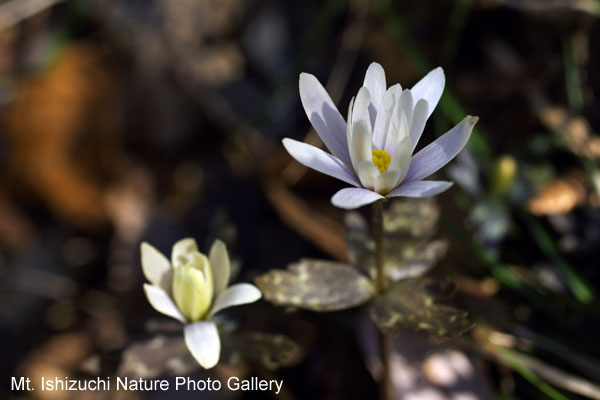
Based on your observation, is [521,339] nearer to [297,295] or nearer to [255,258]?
[297,295]

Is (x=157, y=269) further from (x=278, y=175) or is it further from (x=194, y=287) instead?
(x=278, y=175)

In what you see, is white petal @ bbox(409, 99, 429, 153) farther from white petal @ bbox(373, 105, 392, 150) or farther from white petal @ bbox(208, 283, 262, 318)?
white petal @ bbox(208, 283, 262, 318)

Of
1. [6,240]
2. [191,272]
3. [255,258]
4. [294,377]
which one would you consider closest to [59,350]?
[6,240]

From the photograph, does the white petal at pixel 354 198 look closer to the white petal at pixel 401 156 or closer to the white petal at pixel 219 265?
the white petal at pixel 401 156

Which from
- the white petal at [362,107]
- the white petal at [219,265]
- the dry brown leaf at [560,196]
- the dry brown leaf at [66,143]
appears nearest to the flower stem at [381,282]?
the white petal at [362,107]

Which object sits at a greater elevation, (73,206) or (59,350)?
(73,206)
